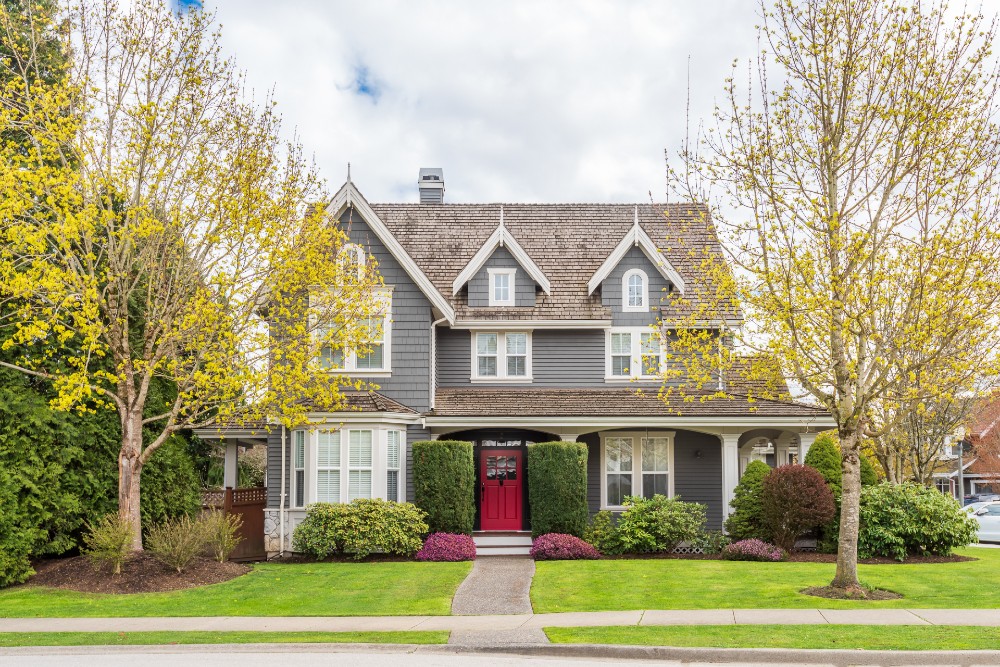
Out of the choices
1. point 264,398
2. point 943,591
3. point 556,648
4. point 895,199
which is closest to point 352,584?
point 264,398

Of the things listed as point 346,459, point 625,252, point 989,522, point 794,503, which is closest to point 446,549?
point 346,459

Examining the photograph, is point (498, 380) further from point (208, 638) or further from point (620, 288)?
point (208, 638)

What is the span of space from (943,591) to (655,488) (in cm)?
1001

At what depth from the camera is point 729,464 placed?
925 inches

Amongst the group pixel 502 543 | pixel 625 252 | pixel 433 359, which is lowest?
pixel 502 543

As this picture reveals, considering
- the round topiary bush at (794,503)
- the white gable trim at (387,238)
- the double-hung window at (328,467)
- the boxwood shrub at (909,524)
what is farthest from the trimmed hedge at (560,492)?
the boxwood shrub at (909,524)

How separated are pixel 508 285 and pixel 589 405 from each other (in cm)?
427

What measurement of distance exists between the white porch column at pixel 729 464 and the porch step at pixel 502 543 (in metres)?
5.15

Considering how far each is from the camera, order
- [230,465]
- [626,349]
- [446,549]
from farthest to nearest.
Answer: [230,465] → [626,349] → [446,549]

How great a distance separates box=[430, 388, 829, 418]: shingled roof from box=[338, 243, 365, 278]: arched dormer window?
13.4 feet

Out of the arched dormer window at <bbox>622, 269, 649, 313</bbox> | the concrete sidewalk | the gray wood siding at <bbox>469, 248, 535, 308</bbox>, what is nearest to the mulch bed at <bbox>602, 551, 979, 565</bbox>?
the concrete sidewalk

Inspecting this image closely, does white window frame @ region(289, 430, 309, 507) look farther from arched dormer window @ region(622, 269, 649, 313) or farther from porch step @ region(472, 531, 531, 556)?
arched dormer window @ region(622, 269, 649, 313)

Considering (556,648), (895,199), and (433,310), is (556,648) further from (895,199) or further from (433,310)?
(433,310)

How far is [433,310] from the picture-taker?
78.4 feet
